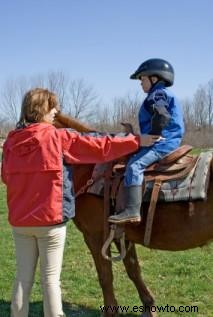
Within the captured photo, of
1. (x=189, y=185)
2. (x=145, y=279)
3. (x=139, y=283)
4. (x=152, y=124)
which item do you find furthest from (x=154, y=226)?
(x=145, y=279)

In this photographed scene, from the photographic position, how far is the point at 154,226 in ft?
12.5

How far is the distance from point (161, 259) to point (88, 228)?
7.64ft

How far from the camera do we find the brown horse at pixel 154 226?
363cm

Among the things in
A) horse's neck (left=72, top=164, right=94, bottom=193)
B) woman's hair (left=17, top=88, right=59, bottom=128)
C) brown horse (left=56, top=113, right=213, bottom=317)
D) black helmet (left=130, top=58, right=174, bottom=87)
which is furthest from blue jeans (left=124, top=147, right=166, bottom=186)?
woman's hair (left=17, top=88, right=59, bottom=128)

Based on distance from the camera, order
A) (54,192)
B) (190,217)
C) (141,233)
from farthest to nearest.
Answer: (141,233) → (190,217) → (54,192)

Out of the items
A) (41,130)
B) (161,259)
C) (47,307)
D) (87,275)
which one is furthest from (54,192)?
(161,259)

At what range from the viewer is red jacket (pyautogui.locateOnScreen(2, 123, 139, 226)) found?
10.0ft

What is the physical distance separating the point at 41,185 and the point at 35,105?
586 millimetres

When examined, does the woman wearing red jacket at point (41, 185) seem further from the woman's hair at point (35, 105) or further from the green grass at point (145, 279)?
the green grass at point (145, 279)

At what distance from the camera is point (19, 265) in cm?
328

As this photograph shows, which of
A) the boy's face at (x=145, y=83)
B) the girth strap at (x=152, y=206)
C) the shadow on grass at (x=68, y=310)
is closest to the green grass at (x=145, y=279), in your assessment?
the shadow on grass at (x=68, y=310)

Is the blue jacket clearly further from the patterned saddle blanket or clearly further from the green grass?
the green grass

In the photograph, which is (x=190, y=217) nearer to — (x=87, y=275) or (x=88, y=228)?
(x=88, y=228)

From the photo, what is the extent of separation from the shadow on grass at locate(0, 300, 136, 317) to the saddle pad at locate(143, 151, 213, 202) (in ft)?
4.99
